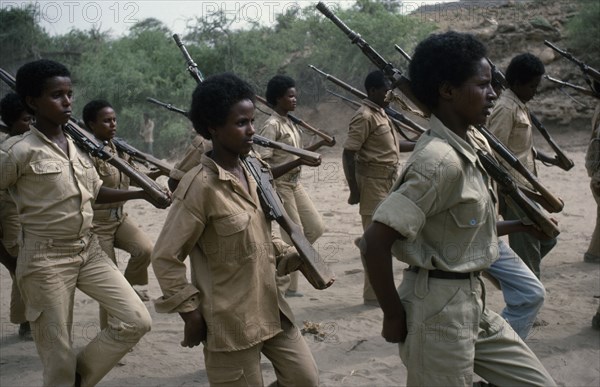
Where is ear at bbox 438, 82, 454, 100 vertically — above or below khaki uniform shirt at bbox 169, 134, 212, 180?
above

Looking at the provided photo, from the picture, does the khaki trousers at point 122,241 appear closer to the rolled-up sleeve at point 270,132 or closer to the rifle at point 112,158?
the rifle at point 112,158

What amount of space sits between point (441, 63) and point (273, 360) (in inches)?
59.1

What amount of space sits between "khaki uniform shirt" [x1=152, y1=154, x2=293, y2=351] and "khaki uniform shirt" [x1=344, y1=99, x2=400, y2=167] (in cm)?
315

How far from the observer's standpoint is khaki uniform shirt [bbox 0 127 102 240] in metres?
3.76

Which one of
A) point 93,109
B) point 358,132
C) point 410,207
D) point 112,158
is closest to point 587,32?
point 358,132

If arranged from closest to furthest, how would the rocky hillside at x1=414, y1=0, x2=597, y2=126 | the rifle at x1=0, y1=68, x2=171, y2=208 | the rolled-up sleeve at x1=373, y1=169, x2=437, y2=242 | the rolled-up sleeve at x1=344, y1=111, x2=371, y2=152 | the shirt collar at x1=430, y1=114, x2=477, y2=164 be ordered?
the rolled-up sleeve at x1=373, y1=169, x2=437, y2=242 → the shirt collar at x1=430, y1=114, x2=477, y2=164 → the rifle at x1=0, y1=68, x2=171, y2=208 → the rolled-up sleeve at x1=344, y1=111, x2=371, y2=152 → the rocky hillside at x1=414, y1=0, x2=597, y2=126

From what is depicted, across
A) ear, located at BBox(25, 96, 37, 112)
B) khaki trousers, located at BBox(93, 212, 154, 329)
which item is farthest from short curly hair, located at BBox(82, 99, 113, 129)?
ear, located at BBox(25, 96, 37, 112)

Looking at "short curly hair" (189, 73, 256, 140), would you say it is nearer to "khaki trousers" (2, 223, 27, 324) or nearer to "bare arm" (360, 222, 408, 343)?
"bare arm" (360, 222, 408, 343)

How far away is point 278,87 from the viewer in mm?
6992

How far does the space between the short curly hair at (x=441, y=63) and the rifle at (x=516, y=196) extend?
0.48 meters

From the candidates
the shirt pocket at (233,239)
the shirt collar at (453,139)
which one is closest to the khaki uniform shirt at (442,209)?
the shirt collar at (453,139)

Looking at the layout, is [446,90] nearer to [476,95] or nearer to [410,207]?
[476,95]

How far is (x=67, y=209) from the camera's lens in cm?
387

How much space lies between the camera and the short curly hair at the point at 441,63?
2.53 meters
